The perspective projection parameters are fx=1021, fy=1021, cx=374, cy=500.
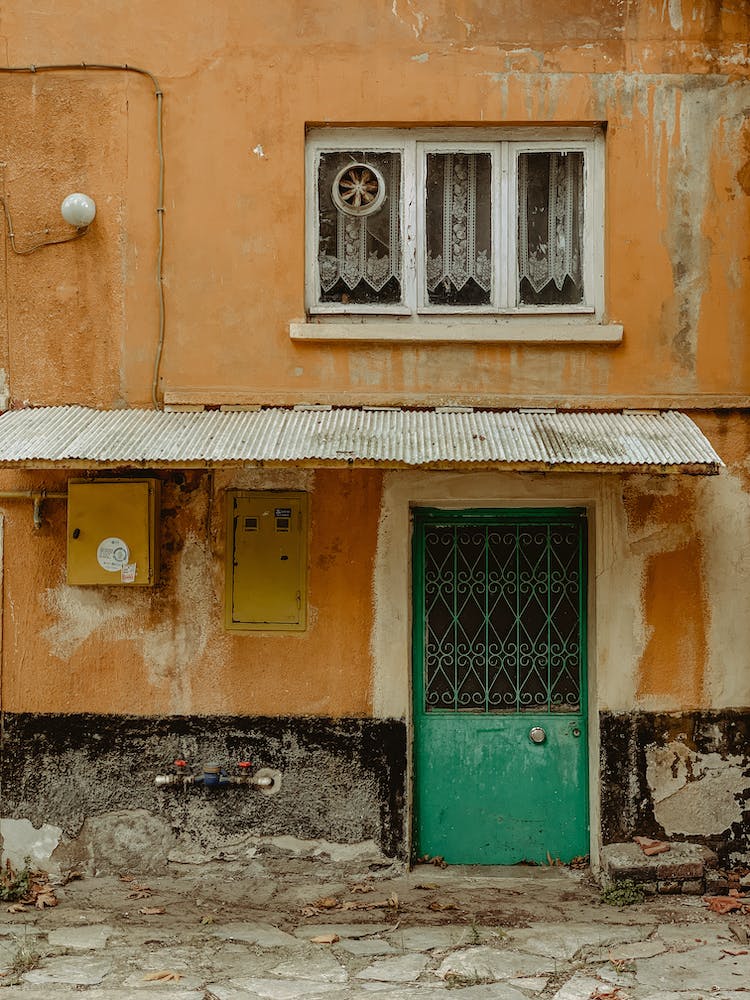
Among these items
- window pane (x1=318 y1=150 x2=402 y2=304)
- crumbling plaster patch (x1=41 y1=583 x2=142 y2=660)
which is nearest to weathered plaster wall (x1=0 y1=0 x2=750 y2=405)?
window pane (x1=318 y1=150 x2=402 y2=304)

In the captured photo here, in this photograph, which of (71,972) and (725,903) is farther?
(725,903)

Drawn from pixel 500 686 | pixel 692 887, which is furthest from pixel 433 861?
pixel 692 887

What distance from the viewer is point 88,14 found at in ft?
21.8

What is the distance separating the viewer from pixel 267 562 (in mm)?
6641

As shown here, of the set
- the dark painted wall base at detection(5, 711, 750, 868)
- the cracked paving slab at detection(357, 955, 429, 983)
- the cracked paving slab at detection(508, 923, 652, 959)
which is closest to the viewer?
the cracked paving slab at detection(357, 955, 429, 983)

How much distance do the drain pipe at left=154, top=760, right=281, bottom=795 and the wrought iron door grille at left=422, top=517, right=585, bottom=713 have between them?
1.13 meters

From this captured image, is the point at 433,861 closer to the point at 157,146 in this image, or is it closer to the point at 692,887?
the point at 692,887

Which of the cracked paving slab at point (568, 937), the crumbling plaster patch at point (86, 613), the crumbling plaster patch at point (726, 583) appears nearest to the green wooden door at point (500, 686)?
the crumbling plaster patch at point (726, 583)

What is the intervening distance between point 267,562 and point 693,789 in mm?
3097

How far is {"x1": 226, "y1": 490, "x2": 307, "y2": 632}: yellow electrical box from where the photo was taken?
6621 millimetres

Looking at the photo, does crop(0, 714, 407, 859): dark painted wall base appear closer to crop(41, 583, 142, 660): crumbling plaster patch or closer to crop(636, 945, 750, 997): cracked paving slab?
crop(41, 583, 142, 660): crumbling plaster patch

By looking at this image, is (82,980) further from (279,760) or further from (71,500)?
(71,500)

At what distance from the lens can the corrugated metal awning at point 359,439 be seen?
219 inches

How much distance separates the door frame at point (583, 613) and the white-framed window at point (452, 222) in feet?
4.15
